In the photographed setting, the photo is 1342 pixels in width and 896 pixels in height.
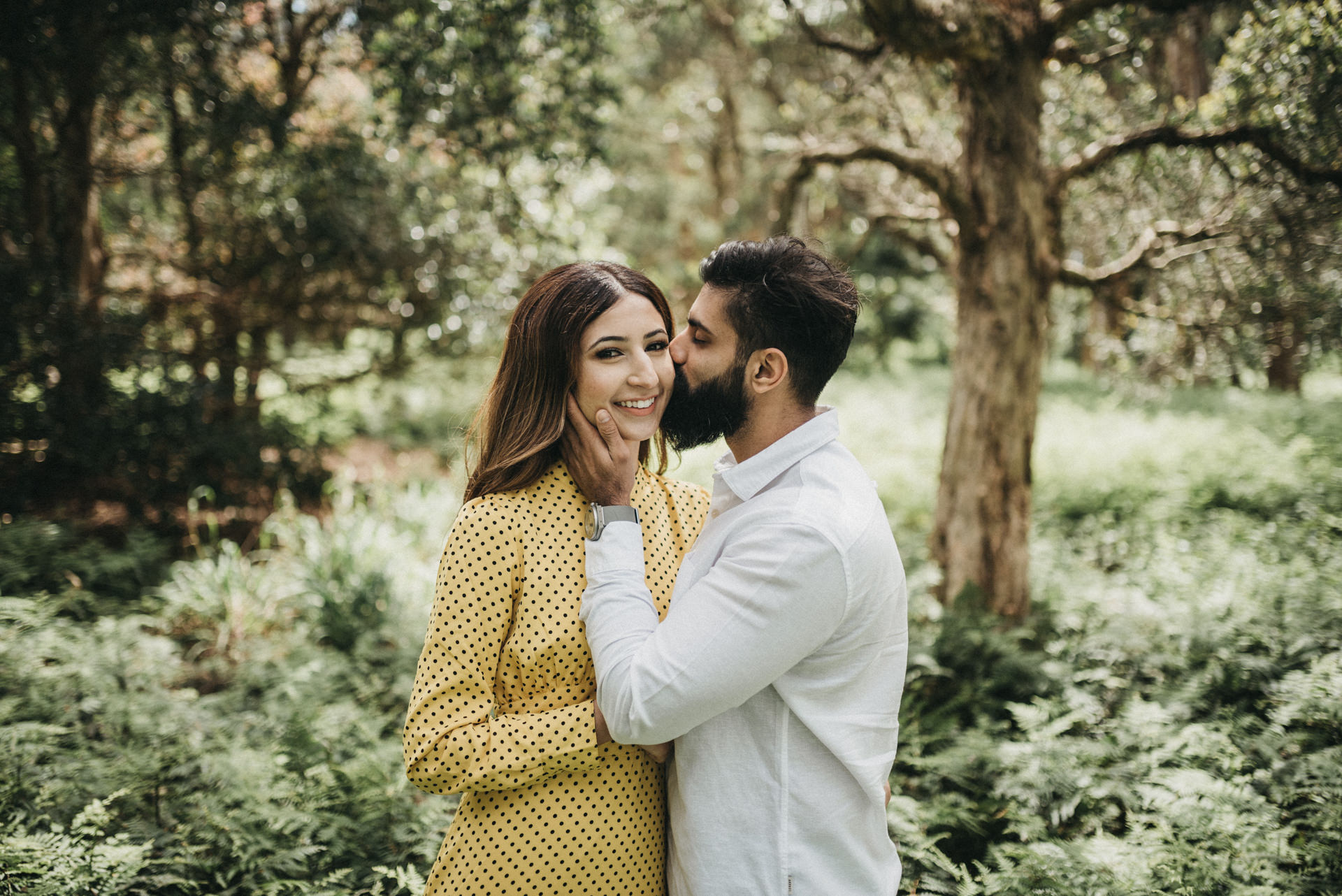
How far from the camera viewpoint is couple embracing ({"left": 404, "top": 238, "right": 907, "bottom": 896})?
1.53 m

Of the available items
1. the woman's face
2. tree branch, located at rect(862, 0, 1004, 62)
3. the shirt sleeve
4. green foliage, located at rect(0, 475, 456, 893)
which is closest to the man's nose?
the woman's face

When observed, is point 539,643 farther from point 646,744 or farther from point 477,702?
point 646,744

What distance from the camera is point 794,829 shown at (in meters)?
1.64

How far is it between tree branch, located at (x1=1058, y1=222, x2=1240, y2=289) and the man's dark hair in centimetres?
393

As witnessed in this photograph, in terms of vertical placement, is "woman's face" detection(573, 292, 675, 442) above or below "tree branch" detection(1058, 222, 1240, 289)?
below

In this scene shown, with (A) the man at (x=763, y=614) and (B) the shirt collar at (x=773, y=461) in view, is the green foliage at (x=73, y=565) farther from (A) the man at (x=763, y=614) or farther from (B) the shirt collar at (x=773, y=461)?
(B) the shirt collar at (x=773, y=461)

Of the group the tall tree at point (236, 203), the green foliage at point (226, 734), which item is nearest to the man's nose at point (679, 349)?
the green foliage at point (226, 734)

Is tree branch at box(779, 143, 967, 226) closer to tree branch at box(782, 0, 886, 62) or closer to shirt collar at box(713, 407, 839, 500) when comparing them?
tree branch at box(782, 0, 886, 62)

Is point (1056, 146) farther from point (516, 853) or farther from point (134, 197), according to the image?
point (134, 197)

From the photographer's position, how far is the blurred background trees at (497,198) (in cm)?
475

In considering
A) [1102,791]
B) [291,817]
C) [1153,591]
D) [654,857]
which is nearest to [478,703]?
[654,857]

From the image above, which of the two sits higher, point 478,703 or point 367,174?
point 367,174

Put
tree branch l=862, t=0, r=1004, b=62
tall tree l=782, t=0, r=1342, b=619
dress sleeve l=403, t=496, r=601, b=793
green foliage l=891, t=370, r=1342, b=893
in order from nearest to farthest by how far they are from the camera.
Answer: dress sleeve l=403, t=496, r=601, b=793 < green foliage l=891, t=370, r=1342, b=893 < tree branch l=862, t=0, r=1004, b=62 < tall tree l=782, t=0, r=1342, b=619

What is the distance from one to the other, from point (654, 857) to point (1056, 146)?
6719mm
